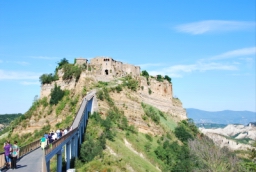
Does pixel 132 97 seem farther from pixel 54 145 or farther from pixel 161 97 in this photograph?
pixel 54 145

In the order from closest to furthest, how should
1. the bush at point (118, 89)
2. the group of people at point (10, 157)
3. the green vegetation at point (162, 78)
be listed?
the group of people at point (10, 157) → the bush at point (118, 89) → the green vegetation at point (162, 78)

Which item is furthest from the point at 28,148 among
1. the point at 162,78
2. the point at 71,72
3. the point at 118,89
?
the point at 162,78

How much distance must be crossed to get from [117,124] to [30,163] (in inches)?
1052

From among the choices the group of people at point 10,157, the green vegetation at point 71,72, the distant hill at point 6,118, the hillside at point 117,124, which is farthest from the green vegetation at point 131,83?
the distant hill at point 6,118

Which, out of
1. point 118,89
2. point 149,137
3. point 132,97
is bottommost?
point 149,137

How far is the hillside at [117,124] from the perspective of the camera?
127 feet

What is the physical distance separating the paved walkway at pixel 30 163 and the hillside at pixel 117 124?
14.4 metres

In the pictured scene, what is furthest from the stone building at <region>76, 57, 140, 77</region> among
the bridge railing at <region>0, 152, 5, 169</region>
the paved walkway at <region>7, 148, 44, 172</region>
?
the bridge railing at <region>0, 152, 5, 169</region>

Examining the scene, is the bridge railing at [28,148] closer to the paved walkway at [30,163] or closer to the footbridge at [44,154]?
the footbridge at [44,154]

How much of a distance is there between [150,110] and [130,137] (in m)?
13.9

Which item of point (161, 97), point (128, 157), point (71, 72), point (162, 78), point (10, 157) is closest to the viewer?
point (10, 157)

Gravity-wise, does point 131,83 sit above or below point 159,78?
below

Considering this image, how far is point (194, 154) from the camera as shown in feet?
163

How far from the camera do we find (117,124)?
4353 centimetres
